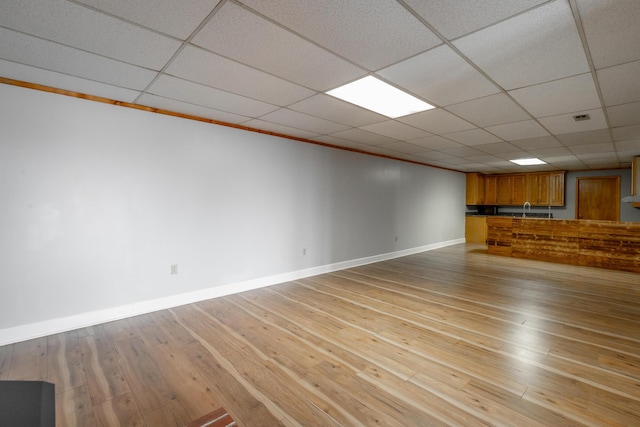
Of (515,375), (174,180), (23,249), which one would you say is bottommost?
(515,375)

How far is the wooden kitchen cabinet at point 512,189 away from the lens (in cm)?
898

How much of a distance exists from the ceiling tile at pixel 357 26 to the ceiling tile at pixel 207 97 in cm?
138

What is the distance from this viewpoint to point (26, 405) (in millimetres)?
735

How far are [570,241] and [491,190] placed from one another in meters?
3.53

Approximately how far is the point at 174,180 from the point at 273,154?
5.00 feet

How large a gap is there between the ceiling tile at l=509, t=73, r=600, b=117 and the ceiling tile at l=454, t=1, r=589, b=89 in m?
0.18

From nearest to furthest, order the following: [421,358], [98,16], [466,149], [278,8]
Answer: [278,8] → [98,16] → [421,358] → [466,149]

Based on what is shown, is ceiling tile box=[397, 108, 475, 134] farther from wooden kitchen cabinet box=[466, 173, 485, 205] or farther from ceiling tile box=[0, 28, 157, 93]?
wooden kitchen cabinet box=[466, 173, 485, 205]

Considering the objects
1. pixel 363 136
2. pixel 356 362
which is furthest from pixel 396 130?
pixel 356 362

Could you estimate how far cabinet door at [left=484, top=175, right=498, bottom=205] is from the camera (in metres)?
9.52

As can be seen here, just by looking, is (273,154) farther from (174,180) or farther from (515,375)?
(515,375)

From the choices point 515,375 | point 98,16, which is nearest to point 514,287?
point 515,375

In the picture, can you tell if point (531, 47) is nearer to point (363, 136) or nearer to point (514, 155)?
point (363, 136)

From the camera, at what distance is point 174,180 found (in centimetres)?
361
